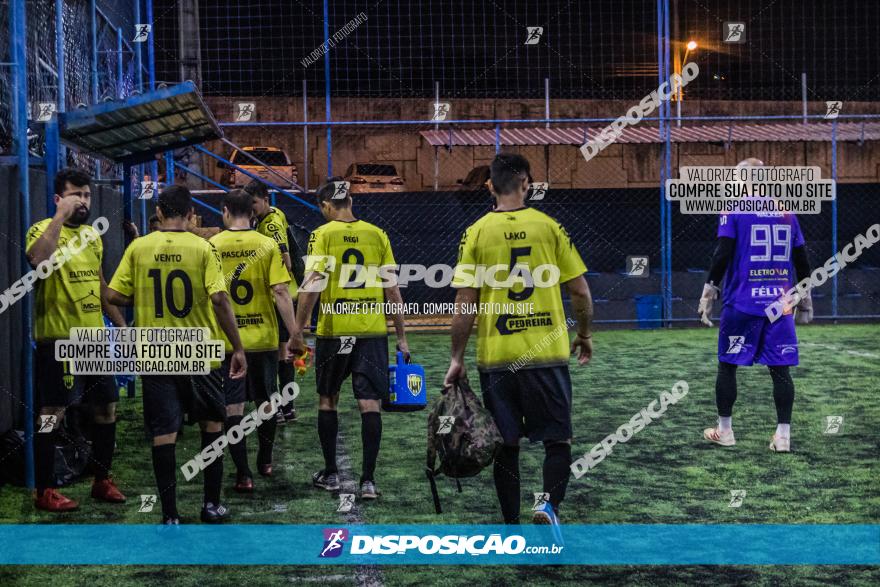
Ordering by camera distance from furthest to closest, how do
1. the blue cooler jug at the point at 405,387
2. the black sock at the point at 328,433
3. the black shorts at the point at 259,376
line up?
the blue cooler jug at the point at 405,387
the black shorts at the point at 259,376
the black sock at the point at 328,433

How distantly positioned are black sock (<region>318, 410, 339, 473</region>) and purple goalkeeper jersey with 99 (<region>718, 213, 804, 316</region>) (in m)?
3.14

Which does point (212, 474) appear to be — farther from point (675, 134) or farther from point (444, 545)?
point (675, 134)

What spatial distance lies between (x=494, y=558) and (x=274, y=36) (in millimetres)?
18903

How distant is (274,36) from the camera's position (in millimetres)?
22266

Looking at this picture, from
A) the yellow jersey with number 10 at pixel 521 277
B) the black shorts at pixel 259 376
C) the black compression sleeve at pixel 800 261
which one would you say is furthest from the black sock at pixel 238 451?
the black compression sleeve at pixel 800 261

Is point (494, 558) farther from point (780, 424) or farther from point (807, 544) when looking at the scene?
point (780, 424)

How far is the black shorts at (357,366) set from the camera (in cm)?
657

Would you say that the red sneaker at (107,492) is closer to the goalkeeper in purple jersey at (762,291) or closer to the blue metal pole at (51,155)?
the blue metal pole at (51,155)

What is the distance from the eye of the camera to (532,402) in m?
5.17

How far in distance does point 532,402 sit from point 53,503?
314 centimetres

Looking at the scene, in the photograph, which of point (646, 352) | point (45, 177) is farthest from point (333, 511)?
point (646, 352)

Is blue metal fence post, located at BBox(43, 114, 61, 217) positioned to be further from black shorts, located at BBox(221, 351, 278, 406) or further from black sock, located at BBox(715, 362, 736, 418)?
black sock, located at BBox(715, 362, 736, 418)

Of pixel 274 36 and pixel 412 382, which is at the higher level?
pixel 274 36

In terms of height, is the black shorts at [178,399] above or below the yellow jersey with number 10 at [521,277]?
below
